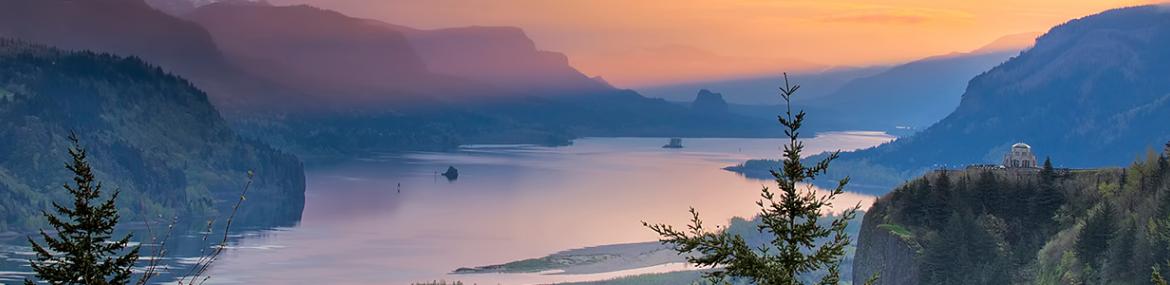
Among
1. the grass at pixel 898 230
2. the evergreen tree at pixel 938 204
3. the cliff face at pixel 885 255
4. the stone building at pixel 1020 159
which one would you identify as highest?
the stone building at pixel 1020 159

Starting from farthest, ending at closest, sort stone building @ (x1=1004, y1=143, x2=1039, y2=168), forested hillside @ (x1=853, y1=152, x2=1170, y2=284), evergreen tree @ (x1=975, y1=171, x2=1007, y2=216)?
stone building @ (x1=1004, y1=143, x2=1039, y2=168), evergreen tree @ (x1=975, y1=171, x2=1007, y2=216), forested hillside @ (x1=853, y1=152, x2=1170, y2=284)

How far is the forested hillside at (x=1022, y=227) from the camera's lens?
76250mm

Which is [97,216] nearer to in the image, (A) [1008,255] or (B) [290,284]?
(A) [1008,255]

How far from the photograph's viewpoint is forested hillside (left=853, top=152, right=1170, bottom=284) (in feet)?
250

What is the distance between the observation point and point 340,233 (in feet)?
596

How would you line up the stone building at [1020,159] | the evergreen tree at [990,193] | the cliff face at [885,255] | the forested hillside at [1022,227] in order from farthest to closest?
the stone building at [1020,159]
the evergreen tree at [990,193]
the cliff face at [885,255]
the forested hillside at [1022,227]

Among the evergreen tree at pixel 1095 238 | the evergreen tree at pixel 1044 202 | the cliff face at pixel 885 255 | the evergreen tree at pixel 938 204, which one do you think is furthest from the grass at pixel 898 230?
the evergreen tree at pixel 1095 238

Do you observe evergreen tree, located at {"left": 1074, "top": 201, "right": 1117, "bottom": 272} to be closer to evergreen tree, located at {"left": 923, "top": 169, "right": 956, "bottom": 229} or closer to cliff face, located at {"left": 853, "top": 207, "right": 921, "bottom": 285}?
Answer: cliff face, located at {"left": 853, "top": 207, "right": 921, "bottom": 285}

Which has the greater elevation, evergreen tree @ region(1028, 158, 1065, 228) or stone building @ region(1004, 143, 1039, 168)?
stone building @ region(1004, 143, 1039, 168)

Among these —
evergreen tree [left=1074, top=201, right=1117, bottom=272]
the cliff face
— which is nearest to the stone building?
the cliff face

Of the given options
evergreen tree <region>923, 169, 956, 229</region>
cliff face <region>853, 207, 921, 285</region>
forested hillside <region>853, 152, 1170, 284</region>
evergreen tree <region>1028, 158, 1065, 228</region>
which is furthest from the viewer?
evergreen tree <region>923, 169, 956, 229</region>

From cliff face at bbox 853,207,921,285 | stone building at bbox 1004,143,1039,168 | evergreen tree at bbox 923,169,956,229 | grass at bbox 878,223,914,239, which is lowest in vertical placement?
cliff face at bbox 853,207,921,285

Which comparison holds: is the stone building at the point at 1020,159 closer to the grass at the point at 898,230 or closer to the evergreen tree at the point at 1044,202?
the grass at the point at 898,230

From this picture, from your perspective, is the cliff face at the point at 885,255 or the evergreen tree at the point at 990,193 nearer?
the cliff face at the point at 885,255
